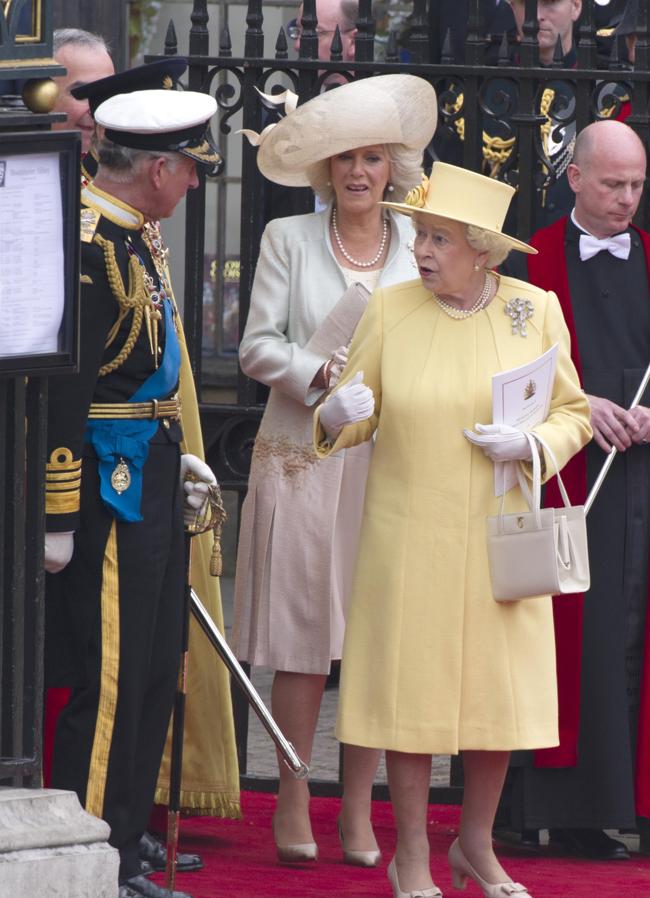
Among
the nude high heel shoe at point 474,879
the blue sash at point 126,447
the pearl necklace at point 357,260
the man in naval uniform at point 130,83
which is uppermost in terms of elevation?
the man in naval uniform at point 130,83

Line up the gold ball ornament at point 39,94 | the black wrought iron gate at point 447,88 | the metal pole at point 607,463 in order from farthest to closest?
the black wrought iron gate at point 447,88 < the metal pole at point 607,463 < the gold ball ornament at point 39,94

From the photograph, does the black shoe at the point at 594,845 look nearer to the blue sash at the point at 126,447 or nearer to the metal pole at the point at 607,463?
the metal pole at the point at 607,463

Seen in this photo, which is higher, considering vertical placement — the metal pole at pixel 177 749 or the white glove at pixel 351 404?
the white glove at pixel 351 404

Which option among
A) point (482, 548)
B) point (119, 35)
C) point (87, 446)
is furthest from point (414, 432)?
point (119, 35)

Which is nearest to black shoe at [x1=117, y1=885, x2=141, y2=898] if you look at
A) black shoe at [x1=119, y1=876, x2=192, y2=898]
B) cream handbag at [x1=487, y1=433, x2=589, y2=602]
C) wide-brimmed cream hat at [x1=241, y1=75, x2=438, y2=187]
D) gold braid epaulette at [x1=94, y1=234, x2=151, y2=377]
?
black shoe at [x1=119, y1=876, x2=192, y2=898]

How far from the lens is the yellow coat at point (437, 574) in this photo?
5.08m

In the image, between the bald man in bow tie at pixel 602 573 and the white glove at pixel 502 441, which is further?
the bald man in bow tie at pixel 602 573

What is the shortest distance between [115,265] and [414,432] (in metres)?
0.80

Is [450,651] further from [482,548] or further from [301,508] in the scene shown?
[301,508]

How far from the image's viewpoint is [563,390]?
5.27m

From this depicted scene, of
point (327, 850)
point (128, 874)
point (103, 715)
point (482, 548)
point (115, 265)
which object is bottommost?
point (327, 850)

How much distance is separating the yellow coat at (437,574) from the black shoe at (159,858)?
2.29ft

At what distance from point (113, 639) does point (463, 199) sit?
131 cm

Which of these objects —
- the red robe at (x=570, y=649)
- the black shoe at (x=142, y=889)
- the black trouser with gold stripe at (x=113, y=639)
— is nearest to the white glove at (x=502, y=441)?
the black trouser with gold stripe at (x=113, y=639)
